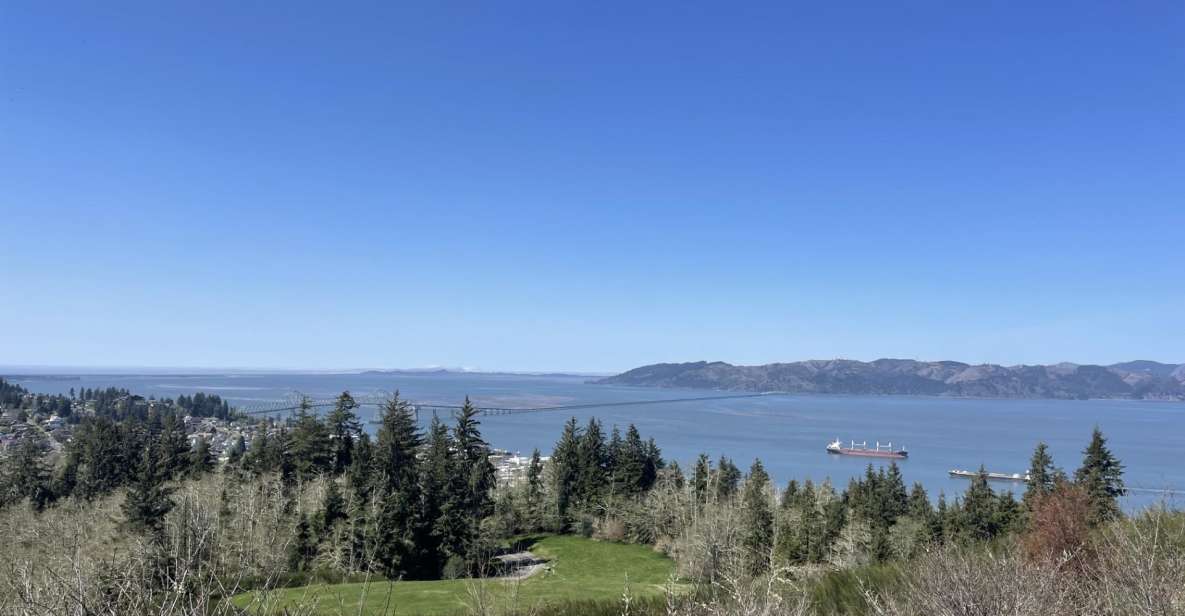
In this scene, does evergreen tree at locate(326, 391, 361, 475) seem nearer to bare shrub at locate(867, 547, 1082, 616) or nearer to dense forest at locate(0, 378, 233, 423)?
bare shrub at locate(867, 547, 1082, 616)

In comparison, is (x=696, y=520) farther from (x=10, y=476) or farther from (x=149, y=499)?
(x=10, y=476)

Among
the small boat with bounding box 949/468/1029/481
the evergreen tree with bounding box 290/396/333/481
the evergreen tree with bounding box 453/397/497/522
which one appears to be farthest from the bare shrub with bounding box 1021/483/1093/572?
the small boat with bounding box 949/468/1029/481

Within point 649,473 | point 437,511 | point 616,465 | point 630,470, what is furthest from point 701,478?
point 437,511

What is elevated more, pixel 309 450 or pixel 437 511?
pixel 309 450

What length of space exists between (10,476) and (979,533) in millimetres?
56827

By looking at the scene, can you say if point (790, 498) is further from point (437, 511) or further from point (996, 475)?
point (996, 475)

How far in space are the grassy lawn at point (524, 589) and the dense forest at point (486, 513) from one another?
5.53 ft

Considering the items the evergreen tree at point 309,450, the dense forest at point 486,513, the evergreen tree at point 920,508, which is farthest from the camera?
the evergreen tree at point 309,450

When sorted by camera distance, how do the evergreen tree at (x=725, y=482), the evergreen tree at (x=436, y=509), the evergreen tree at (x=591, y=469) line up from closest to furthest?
the evergreen tree at (x=436, y=509), the evergreen tree at (x=725, y=482), the evergreen tree at (x=591, y=469)

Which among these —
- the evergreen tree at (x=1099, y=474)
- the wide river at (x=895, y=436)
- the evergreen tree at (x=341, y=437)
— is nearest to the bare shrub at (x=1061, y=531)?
the evergreen tree at (x=1099, y=474)

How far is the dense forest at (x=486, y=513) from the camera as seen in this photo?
18688 millimetres

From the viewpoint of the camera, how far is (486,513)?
4100 centimetres

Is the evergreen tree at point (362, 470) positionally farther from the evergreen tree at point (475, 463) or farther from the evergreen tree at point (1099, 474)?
the evergreen tree at point (1099, 474)

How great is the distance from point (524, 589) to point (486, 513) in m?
18.5
